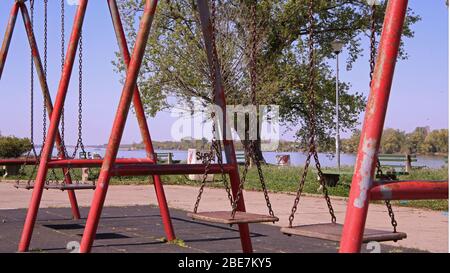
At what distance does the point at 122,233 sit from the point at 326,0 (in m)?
19.7

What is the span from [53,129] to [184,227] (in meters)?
2.43

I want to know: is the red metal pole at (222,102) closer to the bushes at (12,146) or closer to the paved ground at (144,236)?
the paved ground at (144,236)

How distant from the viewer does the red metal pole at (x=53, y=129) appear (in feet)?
19.9

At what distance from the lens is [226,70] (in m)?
21.4

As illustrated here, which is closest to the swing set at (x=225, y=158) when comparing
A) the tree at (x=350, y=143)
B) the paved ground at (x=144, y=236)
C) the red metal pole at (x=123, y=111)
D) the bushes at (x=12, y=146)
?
the red metal pole at (x=123, y=111)

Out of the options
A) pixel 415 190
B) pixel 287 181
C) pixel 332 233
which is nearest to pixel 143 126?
pixel 332 233

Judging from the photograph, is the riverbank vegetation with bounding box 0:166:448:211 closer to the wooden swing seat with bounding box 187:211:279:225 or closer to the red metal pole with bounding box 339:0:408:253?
the wooden swing seat with bounding box 187:211:279:225

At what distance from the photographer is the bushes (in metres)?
20.8

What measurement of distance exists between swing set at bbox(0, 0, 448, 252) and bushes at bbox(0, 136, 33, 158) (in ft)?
41.8

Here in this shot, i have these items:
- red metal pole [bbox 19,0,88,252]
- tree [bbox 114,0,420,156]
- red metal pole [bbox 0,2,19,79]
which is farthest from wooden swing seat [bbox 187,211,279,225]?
tree [bbox 114,0,420,156]

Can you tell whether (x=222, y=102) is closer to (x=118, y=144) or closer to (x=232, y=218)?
(x=118, y=144)

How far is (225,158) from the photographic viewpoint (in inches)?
219

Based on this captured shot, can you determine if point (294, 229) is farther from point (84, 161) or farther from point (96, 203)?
point (84, 161)

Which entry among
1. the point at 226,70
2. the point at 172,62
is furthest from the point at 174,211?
the point at 172,62
